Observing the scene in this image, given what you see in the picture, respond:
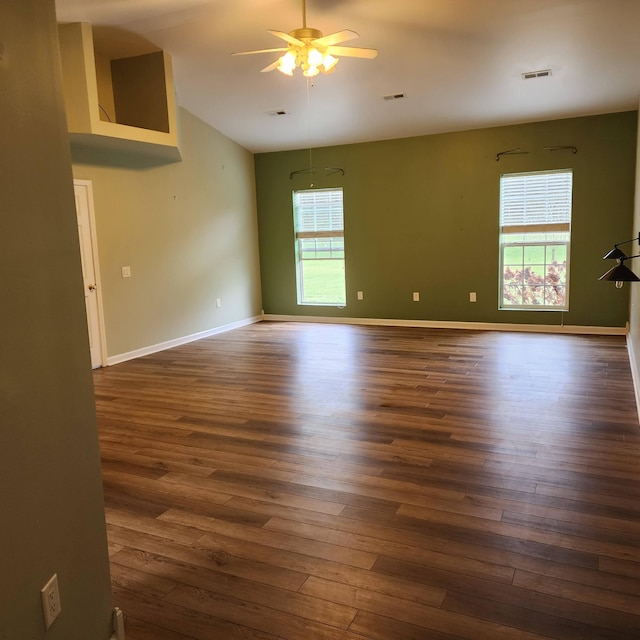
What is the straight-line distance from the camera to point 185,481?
2914mm

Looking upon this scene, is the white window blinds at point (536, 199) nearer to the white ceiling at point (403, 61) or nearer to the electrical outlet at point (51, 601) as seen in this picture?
the white ceiling at point (403, 61)

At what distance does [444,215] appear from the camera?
25.1 ft

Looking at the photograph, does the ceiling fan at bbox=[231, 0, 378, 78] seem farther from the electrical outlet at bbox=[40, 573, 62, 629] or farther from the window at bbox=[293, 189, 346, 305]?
the window at bbox=[293, 189, 346, 305]

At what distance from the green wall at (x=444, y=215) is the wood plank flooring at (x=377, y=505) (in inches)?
99.4

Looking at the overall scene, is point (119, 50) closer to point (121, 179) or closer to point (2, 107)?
point (121, 179)

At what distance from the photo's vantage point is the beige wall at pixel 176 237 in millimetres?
6066

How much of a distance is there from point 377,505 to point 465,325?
555 cm

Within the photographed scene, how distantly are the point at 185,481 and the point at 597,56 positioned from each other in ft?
18.0

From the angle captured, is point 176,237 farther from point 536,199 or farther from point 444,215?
point 536,199

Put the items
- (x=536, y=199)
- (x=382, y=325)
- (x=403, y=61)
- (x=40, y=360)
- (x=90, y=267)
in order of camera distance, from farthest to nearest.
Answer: (x=382, y=325)
(x=536, y=199)
(x=90, y=267)
(x=403, y=61)
(x=40, y=360)

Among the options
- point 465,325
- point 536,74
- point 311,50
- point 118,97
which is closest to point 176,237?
point 118,97

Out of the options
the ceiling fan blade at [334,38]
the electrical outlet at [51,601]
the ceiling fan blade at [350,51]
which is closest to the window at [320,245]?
the ceiling fan blade at [350,51]

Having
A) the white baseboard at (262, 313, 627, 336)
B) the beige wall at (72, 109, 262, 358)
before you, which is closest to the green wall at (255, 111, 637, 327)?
the white baseboard at (262, 313, 627, 336)

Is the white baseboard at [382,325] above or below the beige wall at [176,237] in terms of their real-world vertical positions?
below
